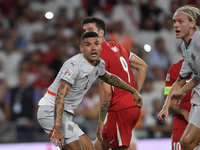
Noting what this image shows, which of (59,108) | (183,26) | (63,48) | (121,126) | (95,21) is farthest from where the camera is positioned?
(63,48)

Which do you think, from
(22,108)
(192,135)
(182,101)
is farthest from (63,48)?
(192,135)

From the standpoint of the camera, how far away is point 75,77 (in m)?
3.92

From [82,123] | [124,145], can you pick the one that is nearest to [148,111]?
[82,123]

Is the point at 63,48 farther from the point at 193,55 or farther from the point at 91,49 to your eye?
the point at 193,55

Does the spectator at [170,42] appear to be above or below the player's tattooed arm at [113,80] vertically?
above

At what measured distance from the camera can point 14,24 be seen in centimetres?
900

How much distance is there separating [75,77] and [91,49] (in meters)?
0.40

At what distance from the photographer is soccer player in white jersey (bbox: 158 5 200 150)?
416 cm

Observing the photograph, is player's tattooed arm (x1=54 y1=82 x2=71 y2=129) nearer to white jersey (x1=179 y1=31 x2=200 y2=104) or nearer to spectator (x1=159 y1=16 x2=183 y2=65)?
white jersey (x1=179 y1=31 x2=200 y2=104)

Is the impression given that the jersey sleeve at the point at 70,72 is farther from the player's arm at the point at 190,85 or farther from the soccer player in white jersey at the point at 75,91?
the player's arm at the point at 190,85

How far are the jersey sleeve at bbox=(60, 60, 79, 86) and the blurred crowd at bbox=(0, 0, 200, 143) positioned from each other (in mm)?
3292

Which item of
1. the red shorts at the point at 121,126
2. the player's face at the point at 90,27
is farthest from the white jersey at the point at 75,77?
the player's face at the point at 90,27

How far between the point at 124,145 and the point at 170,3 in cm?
652

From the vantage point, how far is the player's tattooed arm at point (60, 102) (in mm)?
3705
